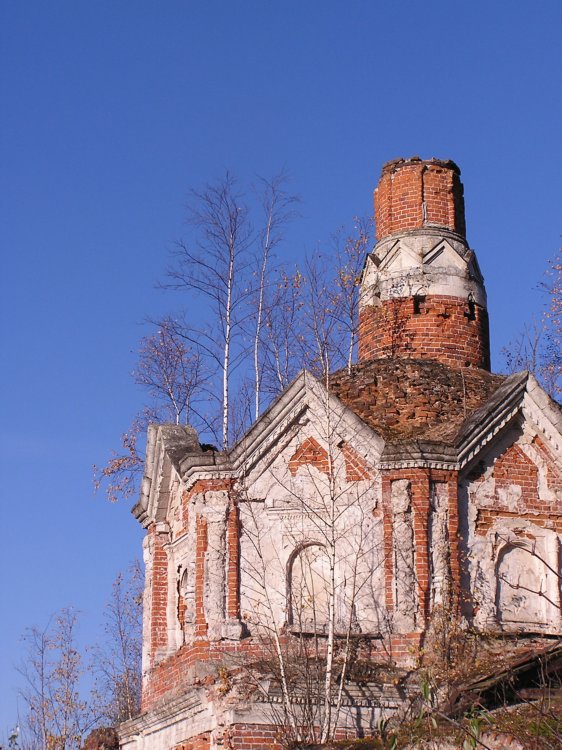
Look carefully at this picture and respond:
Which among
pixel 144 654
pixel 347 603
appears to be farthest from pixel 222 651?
pixel 144 654

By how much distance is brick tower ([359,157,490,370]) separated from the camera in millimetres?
15688

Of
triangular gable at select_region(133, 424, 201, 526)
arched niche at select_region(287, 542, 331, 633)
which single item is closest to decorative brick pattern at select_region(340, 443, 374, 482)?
arched niche at select_region(287, 542, 331, 633)

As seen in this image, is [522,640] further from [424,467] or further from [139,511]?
[139,511]

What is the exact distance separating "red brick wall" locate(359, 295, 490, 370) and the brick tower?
0.01m

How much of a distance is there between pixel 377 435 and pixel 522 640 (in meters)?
2.58

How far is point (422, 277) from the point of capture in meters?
15.9

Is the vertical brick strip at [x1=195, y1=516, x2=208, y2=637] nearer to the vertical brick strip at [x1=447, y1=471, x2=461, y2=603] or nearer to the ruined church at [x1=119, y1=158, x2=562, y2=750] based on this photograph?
the ruined church at [x1=119, y1=158, x2=562, y2=750]

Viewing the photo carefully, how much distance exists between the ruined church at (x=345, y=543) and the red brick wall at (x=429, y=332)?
1.02 m

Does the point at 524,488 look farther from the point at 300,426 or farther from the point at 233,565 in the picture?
the point at 233,565

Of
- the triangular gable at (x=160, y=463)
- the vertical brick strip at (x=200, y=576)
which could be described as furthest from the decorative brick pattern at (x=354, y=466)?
the triangular gable at (x=160, y=463)

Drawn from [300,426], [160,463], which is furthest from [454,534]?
[160,463]

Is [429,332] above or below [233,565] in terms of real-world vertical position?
above

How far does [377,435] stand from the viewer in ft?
43.1

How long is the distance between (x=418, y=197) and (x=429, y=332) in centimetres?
202
